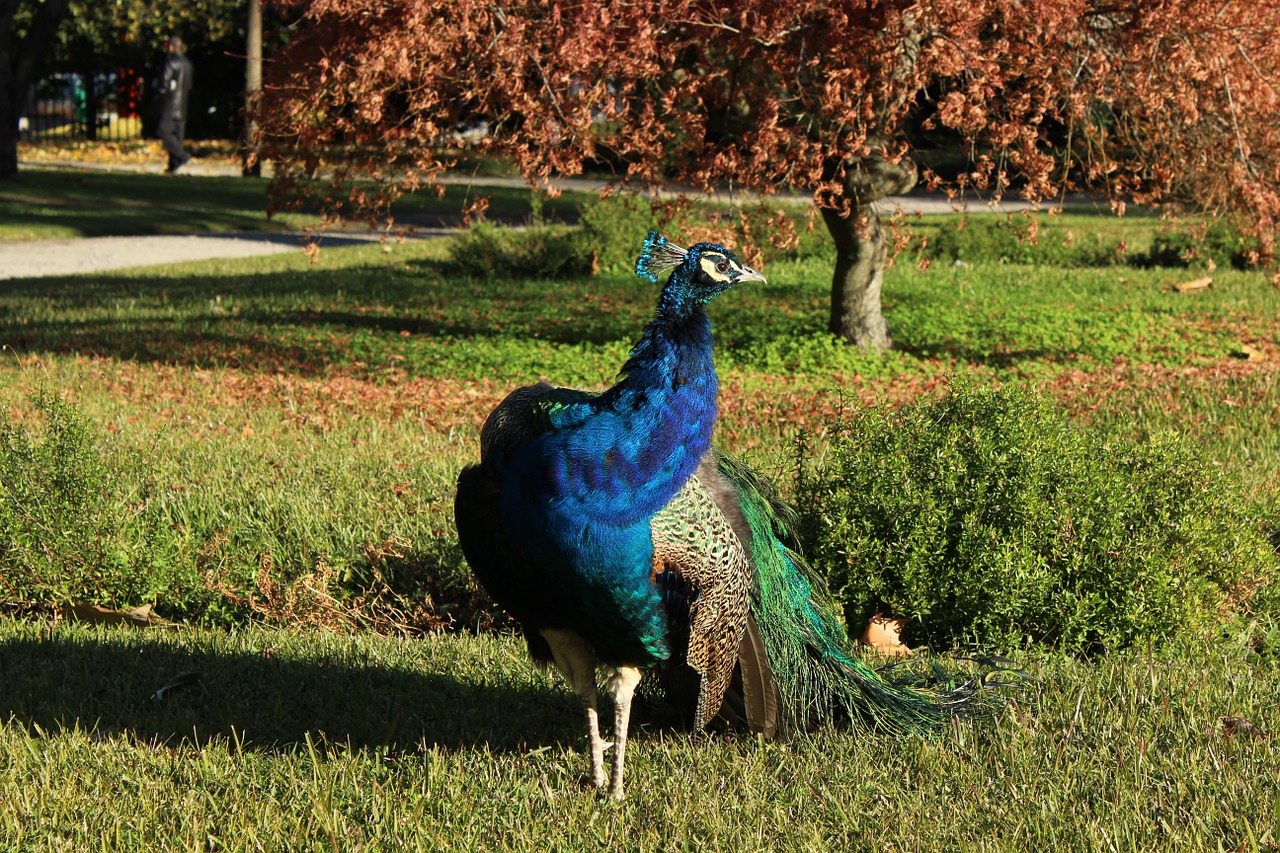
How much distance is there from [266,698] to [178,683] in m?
0.31

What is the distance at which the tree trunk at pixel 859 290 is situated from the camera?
31.2ft

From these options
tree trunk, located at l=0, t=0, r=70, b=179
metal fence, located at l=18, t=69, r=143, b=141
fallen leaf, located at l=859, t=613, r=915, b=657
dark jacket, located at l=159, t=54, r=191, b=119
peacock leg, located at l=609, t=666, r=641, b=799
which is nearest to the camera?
peacock leg, located at l=609, t=666, r=641, b=799

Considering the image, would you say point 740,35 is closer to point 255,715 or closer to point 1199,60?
point 1199,60

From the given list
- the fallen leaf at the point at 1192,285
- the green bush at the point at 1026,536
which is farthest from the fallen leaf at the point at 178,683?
the fallen leaf at the point at 1192,285

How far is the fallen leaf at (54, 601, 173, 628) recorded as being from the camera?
4.87 m

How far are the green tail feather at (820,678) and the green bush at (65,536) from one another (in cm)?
249

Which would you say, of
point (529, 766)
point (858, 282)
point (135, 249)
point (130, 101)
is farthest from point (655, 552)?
point (130, 101)

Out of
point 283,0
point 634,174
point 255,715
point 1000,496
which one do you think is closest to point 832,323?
point 634,174

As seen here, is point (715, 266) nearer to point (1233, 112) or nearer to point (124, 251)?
Answer: point (1233, 112)

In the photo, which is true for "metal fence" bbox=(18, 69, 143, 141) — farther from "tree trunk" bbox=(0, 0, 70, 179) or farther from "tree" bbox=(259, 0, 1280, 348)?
"tree" bbox=(259, 0, 1280, 348)

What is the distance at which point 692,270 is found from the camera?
327cm

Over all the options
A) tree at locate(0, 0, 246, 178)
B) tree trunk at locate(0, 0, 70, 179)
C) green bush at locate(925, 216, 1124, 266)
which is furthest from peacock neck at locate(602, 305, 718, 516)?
tree at locate(0, 0, 246, 178)

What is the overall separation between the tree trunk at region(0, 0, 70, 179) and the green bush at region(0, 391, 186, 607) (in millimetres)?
16237

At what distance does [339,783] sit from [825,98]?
4.83 m
